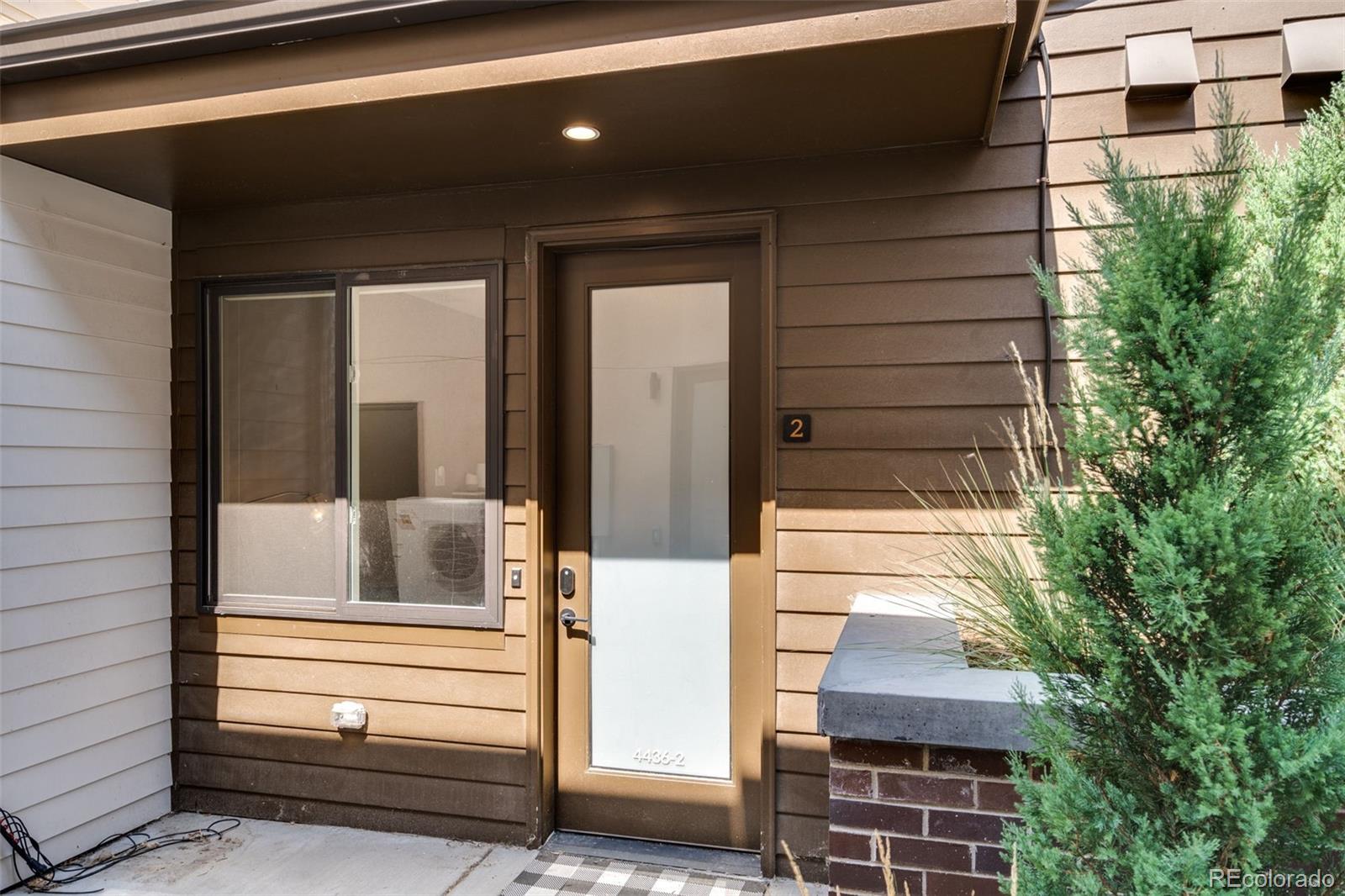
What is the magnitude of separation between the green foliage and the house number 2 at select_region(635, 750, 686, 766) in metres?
1.93

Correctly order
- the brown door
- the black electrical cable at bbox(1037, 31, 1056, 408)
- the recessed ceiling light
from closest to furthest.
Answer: the recessed ceiling light → the black electrical cable at bbox(1037, 31, 1056, 408) → the brown door

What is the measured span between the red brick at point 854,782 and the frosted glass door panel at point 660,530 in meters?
1.38

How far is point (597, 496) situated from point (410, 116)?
1410mm

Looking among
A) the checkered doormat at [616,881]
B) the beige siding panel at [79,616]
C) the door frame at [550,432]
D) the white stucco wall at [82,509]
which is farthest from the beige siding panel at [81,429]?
the checkered doormat at [616,881]

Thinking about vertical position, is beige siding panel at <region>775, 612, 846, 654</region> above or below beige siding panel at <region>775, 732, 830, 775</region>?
above

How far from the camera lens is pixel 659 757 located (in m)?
2.96

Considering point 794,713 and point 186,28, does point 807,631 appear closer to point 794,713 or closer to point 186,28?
point 794,713

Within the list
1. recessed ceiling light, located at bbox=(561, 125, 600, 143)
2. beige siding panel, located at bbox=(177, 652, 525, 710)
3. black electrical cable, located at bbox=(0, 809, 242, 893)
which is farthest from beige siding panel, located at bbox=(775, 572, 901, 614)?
black electrical cable, located at bbox=(0, 809, 242, 893)

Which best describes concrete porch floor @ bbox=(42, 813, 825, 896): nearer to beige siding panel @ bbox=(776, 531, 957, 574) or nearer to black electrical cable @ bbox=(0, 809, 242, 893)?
black electrical cable @ bbox=(0, 809, 242, 893)

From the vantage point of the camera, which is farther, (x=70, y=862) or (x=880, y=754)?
(x=70, y=862)

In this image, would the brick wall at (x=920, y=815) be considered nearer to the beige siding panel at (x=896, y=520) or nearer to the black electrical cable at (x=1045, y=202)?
the beige siding panel at (x=896, y=520)

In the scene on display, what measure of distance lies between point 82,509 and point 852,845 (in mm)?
2908

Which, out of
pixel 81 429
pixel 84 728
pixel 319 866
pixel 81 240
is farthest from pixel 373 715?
pixel 81 240

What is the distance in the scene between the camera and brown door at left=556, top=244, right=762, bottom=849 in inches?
113
